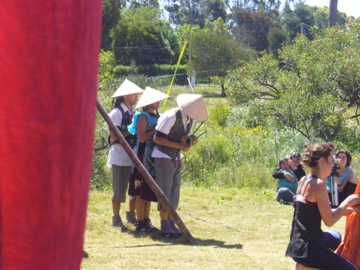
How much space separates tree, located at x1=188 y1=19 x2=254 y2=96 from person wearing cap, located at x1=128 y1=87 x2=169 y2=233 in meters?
30.0

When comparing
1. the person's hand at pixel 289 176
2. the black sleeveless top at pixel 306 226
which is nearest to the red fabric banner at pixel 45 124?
the black sleeveless top at pixel 306 226

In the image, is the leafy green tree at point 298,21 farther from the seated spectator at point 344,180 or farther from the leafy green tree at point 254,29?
the seated spectator at point 344,180

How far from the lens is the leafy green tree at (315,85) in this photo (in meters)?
12.9

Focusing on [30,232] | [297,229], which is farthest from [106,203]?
[30,232]

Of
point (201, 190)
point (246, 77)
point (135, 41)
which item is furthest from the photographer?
point (135, 41)

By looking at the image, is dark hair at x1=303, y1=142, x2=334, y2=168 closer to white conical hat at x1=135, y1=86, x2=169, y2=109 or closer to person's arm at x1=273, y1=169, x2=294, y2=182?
white conical hat at x1=135, y1=86, x2=169, y2=109

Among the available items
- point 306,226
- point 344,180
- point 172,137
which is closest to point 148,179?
point 172,137

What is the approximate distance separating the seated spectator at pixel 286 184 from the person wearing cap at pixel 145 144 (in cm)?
300

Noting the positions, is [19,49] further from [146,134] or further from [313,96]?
[313,96]

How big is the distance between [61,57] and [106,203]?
7844 millimetres

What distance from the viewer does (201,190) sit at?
10188mm

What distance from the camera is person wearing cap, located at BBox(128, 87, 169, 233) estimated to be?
623cm

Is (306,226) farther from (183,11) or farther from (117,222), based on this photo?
(183,11)

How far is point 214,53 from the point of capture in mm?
36969
